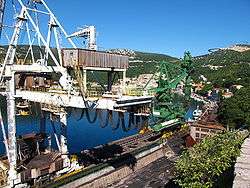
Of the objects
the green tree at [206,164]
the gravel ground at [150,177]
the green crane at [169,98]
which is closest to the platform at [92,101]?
the green tree at [206,164]

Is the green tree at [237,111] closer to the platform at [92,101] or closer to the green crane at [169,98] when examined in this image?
the green crane at [169,98]

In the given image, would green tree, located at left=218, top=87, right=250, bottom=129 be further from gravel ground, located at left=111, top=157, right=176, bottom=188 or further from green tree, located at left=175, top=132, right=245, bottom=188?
green tree, located at left=175, top=132, right=245, bottom=188

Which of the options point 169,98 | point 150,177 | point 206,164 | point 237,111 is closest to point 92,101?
point 206,164

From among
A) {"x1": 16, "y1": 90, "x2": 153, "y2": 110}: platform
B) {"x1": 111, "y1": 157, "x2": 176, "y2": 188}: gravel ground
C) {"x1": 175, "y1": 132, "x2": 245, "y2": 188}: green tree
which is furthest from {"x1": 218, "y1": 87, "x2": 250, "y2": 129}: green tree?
{"x1": 16, "y1": 90, "x2": 153, "y2": 110}: platform

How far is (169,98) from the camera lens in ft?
172

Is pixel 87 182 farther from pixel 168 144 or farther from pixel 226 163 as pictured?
pixel 168 144

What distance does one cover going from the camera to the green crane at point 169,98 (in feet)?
165

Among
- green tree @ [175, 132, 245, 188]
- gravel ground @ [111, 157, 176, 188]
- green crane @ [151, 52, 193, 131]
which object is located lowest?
gravel ground @ [111, 157, 176, 188]

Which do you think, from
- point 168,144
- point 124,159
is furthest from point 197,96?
point 124,159

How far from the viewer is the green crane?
50.3 m

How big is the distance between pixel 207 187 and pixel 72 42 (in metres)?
15.1

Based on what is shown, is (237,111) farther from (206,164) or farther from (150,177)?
(206,164)

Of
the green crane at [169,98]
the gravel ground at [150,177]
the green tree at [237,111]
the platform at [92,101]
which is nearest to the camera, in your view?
the platform at [92,101]

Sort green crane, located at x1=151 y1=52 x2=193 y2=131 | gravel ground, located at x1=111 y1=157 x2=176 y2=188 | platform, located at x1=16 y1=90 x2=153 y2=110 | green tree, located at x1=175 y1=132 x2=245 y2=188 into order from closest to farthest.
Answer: green tree, located at x1=175 y1=132 x2=245 y2=188, platform, located at x1=16 y1=90 x2=153 y2=110, gravel ground, located at x1=111 y1=157 x2=176 y2=188, green crane, located at x1=151 y1=52 x2=193 y2=131
